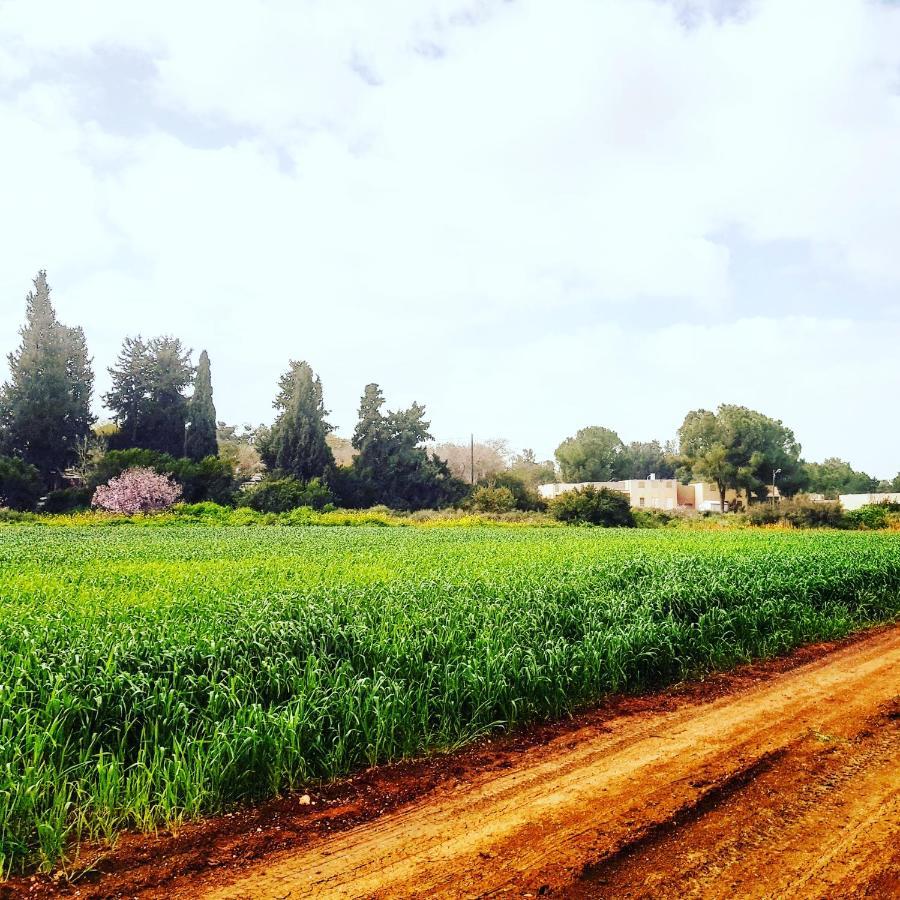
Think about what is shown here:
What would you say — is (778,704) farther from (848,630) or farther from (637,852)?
(848,630)

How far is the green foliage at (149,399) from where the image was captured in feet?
178

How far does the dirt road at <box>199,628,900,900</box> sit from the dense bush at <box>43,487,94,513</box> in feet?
151

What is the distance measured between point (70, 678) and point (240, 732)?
142 cm

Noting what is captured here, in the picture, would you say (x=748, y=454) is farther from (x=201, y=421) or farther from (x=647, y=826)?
(x=647, y=826)

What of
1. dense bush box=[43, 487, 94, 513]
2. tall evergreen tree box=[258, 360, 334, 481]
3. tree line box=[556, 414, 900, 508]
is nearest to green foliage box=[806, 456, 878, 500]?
tree line box=[556, 414, 900, 508]

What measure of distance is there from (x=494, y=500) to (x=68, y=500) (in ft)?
91.2

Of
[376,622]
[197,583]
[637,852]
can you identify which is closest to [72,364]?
[197,583]

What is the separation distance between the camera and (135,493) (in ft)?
138

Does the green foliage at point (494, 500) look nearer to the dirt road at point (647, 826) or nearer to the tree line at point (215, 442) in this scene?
the tree line at point (215, 442)

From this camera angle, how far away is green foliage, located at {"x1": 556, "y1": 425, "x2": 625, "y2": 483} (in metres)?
79.1

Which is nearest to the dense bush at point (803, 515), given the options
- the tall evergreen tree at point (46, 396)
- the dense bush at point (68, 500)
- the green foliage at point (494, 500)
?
the green foliage at point (494, 500)

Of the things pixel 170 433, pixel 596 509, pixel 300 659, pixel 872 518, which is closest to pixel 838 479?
pixel 872 518

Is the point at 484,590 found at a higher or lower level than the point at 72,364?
lower

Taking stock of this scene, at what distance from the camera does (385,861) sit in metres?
3.36
